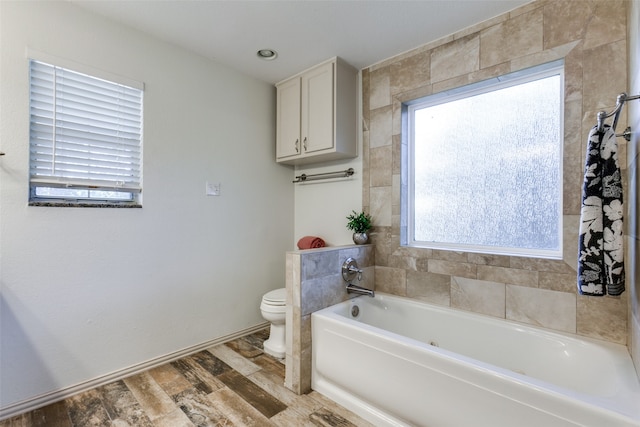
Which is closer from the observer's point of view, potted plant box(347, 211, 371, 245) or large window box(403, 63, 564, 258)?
large window box(403, 63, 564, 258)

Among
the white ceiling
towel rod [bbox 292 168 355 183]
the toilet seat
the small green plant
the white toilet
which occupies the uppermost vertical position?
the white ceiling

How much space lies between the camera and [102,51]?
195 centimetres

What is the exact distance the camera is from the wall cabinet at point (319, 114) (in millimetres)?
2475

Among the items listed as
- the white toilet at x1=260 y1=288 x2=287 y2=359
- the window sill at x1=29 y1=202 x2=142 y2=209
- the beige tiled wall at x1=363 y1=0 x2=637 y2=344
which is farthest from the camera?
the white toilet at x1=260 y1=288 x2=287 y2=359

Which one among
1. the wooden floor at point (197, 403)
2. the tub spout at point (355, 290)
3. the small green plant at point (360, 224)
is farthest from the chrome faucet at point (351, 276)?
the wooden floor at point (197, 403)

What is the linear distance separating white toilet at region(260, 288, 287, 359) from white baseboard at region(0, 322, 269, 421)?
46 cm

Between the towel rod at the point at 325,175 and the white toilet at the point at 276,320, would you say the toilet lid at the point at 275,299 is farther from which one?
the towel rod at the point at 325,175

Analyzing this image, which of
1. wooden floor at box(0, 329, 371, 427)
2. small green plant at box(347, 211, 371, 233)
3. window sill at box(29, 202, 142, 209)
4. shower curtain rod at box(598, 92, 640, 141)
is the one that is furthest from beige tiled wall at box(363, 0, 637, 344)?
window sill at box(29, 202, 142, 209)

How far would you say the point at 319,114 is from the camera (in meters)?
2.56

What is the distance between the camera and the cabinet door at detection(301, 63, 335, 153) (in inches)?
97.7

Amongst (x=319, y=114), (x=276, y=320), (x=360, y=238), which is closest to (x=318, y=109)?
(x=319, y=114)

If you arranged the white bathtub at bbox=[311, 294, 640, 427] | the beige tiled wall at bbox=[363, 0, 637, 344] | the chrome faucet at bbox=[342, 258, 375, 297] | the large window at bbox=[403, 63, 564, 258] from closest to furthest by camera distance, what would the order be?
Result: the white bathtub at bbox=[311, 294, 640, 427]
the beige tiled wall at bbox=[363, 0, 637, 344]
the large window at bbox=[403, 63, 564, 258]
the chrome faucet at bbox=[342, 258, 375, 297]

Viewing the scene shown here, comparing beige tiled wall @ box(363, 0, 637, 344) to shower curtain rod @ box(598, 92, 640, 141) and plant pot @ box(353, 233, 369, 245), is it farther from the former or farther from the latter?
shower curtain rod @ box(598, 92, 640, 141)

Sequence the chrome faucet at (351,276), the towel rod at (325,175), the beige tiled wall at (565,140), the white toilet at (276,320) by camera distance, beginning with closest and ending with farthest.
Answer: the beige tiled wall at (565,140), the chrome faucet at (351,276), the white toilet at (276,320), the towel rod at (325,175)
